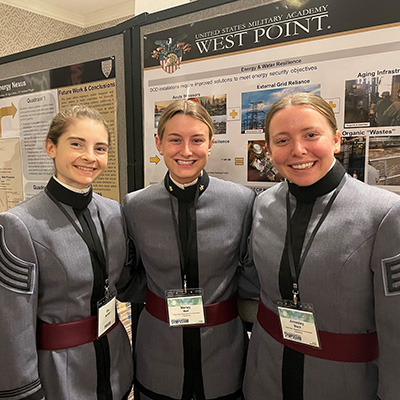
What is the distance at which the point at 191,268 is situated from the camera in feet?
3.79

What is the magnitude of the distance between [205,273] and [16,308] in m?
0.55

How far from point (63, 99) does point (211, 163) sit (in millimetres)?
916

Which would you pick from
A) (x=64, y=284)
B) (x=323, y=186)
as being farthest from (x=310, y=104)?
(x=64, y=284)

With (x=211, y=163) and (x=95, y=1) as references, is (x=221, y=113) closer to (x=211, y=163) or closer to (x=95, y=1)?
(x=211, y=163)

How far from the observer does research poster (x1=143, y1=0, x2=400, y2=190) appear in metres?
1.07

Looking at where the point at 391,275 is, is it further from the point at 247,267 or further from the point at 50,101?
the point at 50,101

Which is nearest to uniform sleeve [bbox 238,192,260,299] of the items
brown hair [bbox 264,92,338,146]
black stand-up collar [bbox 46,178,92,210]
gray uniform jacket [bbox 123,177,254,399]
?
gray uniform jacket [bbox 123,177,254,399]

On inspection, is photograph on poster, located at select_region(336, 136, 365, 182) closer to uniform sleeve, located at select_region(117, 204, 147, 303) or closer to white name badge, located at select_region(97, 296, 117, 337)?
uniform sleeve, located at select_region(117, 204, 147, 303)

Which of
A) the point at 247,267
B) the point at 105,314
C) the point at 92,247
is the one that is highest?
the point at 92,247

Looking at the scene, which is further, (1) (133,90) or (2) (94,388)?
(1) (133,90)

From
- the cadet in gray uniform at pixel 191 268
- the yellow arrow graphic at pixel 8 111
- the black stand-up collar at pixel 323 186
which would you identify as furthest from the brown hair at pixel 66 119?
the yellow arrow graphic at pixel 8 111

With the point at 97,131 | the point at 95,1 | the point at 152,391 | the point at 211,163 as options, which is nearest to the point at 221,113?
the point at 211,163

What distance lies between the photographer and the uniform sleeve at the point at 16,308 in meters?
0.96

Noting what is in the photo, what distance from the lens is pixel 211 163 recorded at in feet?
4.66
